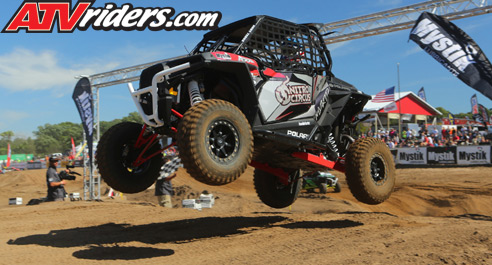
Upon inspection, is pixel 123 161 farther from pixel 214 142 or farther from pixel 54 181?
pixel 54 181

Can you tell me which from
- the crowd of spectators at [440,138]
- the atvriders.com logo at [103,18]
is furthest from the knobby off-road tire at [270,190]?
the crowd of spectators at [440,138]

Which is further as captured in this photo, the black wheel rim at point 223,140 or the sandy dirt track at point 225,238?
the sandy dirt track at point 225,238

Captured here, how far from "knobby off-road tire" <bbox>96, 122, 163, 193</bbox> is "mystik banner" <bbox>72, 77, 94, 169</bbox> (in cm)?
1126

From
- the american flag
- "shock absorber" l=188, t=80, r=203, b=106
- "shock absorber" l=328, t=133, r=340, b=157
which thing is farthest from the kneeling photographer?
the american flag

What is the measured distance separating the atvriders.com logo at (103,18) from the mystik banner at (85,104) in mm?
2186

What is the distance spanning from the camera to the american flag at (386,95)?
35188 mm

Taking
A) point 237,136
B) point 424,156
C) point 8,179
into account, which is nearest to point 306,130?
point 237,136

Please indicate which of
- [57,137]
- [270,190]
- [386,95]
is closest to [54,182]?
[270,190]

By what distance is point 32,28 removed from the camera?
1570cm

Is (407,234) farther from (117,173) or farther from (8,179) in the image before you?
(8,179)

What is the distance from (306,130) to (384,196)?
199cm

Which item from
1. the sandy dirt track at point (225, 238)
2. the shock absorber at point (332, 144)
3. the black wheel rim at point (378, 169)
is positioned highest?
the shock absorber at point (332, 144)

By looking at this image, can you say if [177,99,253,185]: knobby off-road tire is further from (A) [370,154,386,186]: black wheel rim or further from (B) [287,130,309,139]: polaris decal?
(A) [370,154,386,186]: black wheel rim

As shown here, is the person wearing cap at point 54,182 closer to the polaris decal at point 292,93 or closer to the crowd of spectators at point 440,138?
the polaris decal at point 292,93
